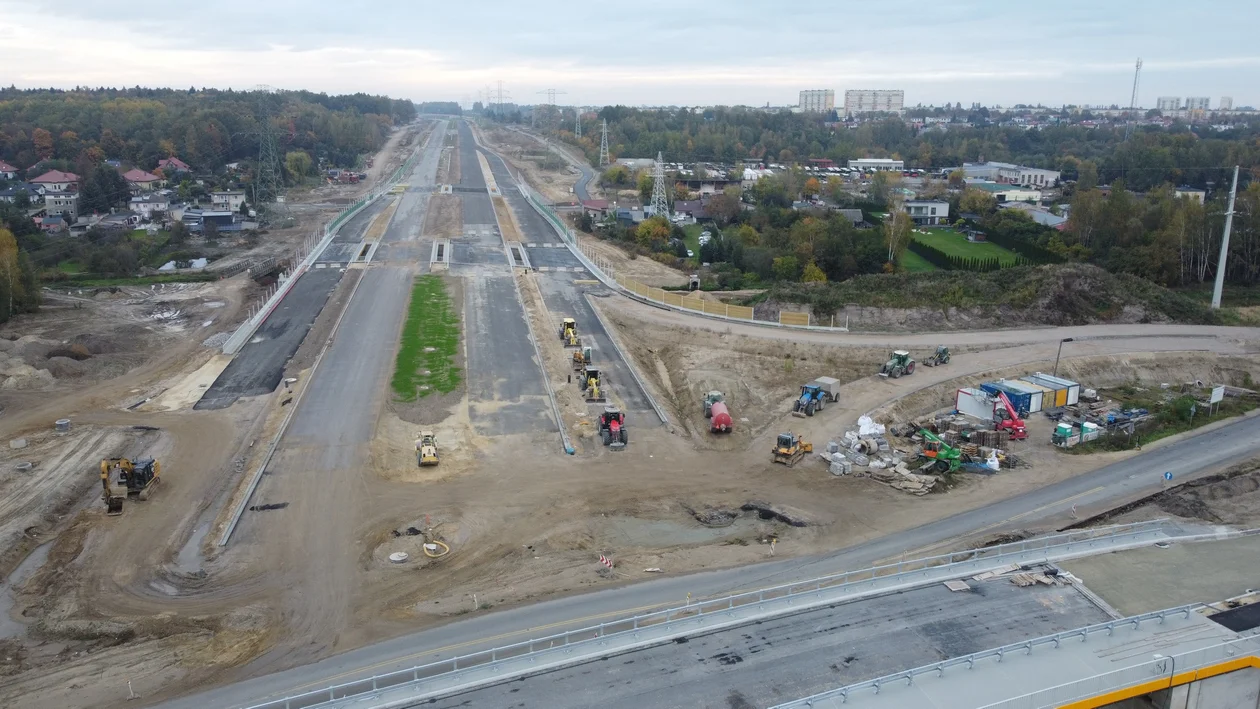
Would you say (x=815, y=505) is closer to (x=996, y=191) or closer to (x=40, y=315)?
(x=40, y=315)

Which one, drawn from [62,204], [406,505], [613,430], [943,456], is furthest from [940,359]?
[62,204]

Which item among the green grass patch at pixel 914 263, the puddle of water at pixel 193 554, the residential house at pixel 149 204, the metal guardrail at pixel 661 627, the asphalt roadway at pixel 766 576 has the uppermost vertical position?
the residential house at pixel 149 204

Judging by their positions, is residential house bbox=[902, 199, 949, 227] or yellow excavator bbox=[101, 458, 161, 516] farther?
residential house bbox=[902, 199, 949, 227]

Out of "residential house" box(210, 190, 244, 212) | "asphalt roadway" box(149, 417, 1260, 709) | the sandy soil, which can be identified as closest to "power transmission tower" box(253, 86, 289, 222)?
"residential house" box(210, 190, 244, 212)

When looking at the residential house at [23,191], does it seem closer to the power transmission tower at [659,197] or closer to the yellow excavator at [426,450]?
the power transmission tower at [659,197]

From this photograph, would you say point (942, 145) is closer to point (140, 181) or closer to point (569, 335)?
point (140, 181)

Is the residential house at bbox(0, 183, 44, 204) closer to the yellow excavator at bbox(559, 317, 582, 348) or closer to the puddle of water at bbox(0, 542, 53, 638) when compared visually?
the yellow excavator at bbox(559, 317, 582, 348)

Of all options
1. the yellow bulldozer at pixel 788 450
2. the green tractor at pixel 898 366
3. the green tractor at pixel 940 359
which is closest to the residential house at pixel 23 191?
the yellow bulldozer at pixel 788 450
